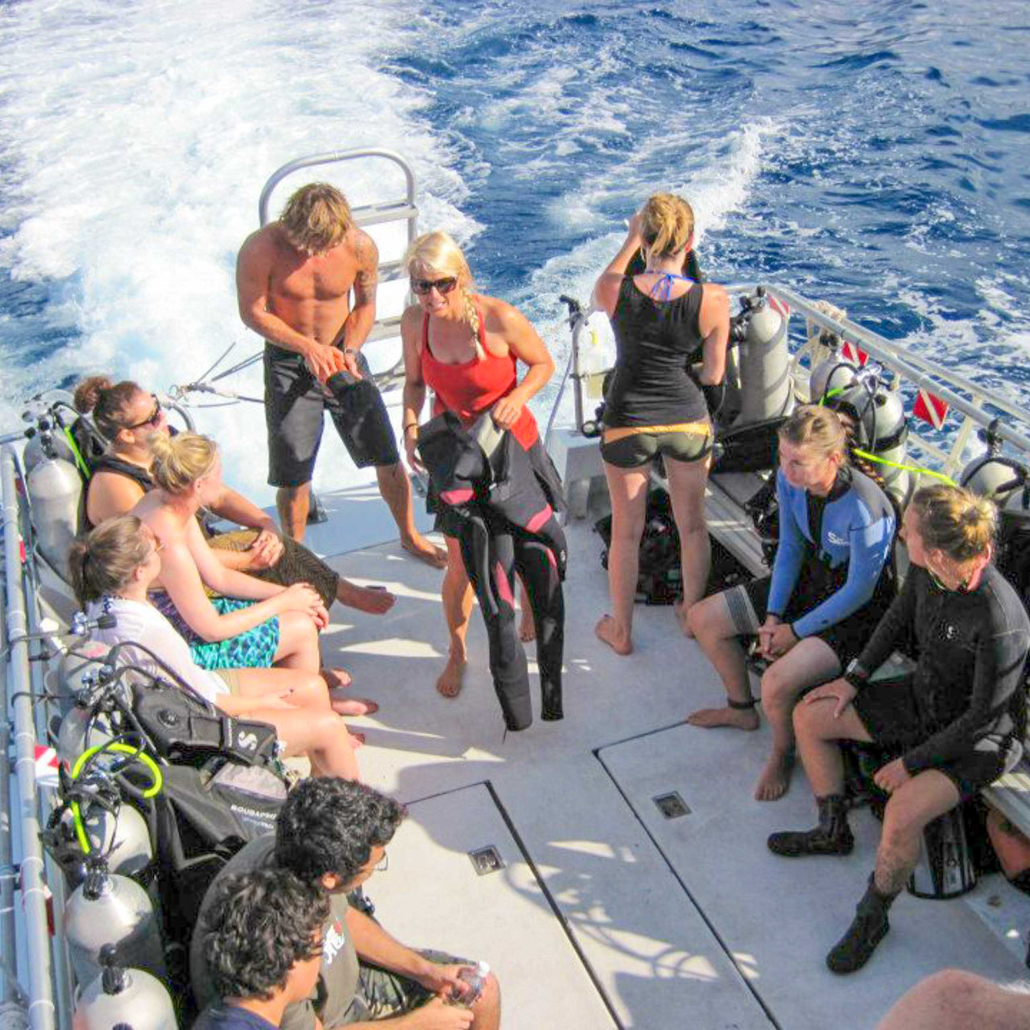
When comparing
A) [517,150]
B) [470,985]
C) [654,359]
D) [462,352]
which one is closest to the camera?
[470,985]

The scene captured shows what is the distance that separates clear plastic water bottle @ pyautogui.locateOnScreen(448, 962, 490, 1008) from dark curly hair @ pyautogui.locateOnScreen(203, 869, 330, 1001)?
644 mm

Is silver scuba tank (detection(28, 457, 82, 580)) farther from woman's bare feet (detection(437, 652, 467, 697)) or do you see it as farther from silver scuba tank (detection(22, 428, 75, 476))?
woman's bare feet (detection(437, 652, 467, 697))

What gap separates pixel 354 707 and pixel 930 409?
2.37m

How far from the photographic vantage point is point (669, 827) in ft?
12.1

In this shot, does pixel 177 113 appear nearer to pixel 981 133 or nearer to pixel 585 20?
pixel 585 20

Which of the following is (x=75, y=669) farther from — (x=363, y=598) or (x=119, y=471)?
(x=363, y=598)

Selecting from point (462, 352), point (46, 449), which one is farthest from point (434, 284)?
point (46, 449)

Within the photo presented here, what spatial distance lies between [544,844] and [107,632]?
1478 millimetres

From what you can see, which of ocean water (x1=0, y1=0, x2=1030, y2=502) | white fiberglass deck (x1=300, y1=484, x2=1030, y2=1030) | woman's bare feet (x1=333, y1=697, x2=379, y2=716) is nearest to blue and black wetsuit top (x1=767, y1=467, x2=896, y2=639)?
white fiberglass deck (x1=300, y1=484, x2=1030, y2=1030)

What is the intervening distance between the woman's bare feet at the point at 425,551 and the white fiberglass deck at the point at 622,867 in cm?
44

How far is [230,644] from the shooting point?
372 centimetres

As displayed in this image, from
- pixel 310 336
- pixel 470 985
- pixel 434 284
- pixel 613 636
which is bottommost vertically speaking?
pixel 613 636

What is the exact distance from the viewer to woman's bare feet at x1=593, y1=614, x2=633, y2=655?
439cm

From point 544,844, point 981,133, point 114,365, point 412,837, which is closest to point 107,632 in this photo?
point 412,837
